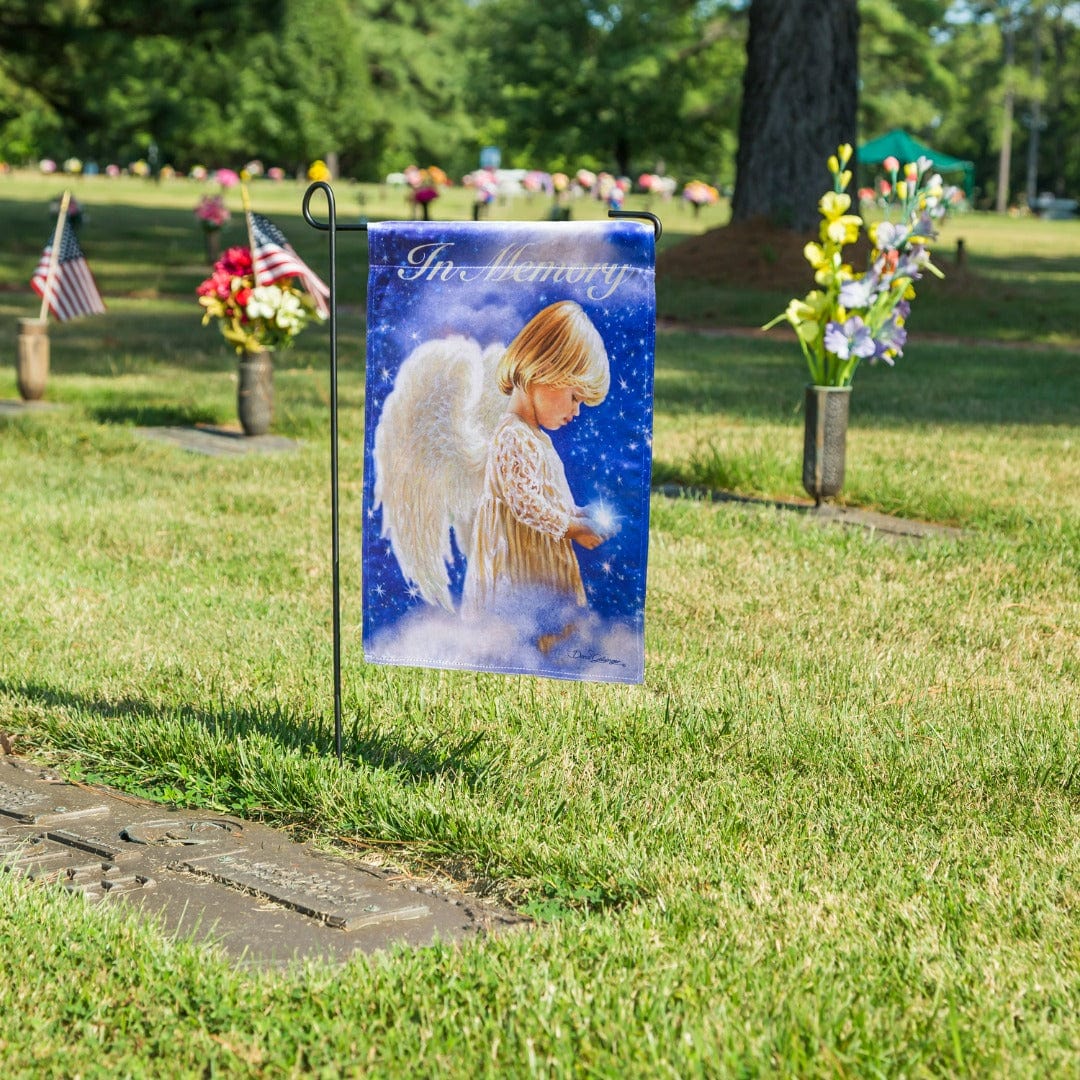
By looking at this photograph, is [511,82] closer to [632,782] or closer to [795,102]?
[795,102]

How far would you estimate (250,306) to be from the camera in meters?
9.30

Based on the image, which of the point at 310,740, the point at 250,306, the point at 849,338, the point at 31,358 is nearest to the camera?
the point at 310,740

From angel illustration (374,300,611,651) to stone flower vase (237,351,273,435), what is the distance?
19.3ft

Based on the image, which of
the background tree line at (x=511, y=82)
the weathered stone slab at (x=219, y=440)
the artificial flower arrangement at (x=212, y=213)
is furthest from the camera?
the artificial flower arrangement at (x=212, y=213)

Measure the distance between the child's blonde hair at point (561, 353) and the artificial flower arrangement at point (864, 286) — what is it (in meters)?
3.82

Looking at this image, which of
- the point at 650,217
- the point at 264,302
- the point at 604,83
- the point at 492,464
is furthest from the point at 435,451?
the point at 604,83

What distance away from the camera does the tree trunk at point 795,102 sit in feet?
62.9

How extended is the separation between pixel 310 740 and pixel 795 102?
1709 centimetres

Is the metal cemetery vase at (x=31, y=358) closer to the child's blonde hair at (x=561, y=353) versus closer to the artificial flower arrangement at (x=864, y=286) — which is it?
the artificial flower arrangement at (x=864, y=286)

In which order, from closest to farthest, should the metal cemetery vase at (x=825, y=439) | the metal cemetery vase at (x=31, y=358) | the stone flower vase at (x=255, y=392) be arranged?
the metal cemetery vase at (x=825, y=439) → the stone flower vase at (x=255, y=392) → the metal cemetery vase at (x=31, y=358)

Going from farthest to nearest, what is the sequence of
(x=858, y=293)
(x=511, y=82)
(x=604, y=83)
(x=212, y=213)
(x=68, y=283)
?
(x=511, y=82), (x=604, y=83), (x=212, y=213), (x=68, y=283), (x=858, y=293)

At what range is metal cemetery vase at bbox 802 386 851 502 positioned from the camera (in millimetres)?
7262

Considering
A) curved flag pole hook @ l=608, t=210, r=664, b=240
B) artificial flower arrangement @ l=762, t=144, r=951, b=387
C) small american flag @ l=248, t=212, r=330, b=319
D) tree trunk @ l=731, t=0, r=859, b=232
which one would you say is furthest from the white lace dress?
tree trunk @ l=731, t=0, r=859, b=232

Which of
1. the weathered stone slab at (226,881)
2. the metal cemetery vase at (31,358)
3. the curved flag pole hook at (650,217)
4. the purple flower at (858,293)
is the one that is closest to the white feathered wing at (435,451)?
the curved flag pole hook at (650,217)
